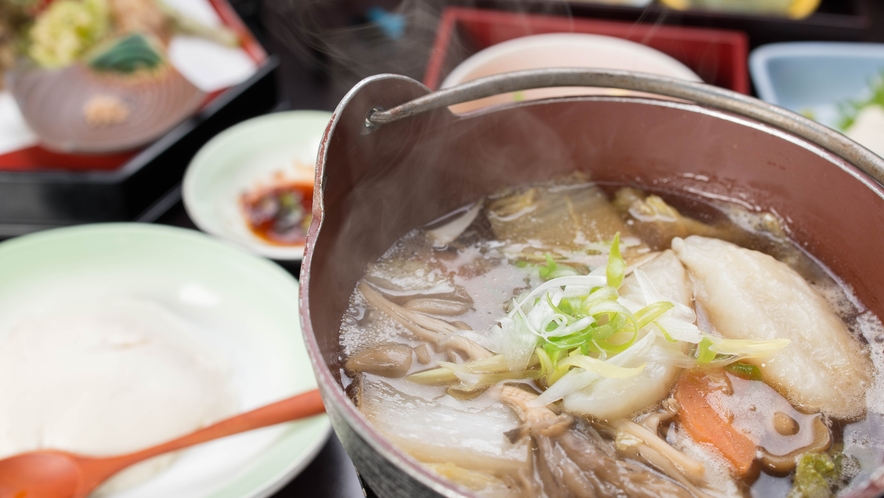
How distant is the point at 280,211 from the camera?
2.65m

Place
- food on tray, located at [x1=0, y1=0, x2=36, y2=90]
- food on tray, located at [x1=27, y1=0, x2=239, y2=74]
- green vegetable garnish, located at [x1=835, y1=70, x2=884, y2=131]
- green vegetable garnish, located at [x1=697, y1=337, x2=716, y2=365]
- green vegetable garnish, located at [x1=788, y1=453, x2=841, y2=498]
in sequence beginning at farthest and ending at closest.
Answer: food on tray, located at [x1=0, y1=0, x2=36, y2=90] → food on tray, located at [x1=27, y1=0, x2=239, y2=74] → green vegetable garnish, located at [x1=835, y1=70, x2=884, y2=131] → green vegetable garnish, located at [x1=697, y1=337, x2=716, y2=365] → green vegetable garnish, located at [x1=788, y1=453, x2=841, y2=498]

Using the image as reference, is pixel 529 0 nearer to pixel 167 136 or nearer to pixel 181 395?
pixel 167 136

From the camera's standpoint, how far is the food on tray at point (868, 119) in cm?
274

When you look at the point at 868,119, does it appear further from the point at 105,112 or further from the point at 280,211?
the point at 105,112

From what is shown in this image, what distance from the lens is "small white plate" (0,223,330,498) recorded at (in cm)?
188

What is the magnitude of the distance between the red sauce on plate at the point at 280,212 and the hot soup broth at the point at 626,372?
3.74 feet

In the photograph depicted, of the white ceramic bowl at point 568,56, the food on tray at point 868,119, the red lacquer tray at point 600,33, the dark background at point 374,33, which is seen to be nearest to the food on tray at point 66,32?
the dark background at point 374,33

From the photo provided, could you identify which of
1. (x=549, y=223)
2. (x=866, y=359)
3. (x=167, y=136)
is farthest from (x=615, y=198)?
(x=167, y=136)

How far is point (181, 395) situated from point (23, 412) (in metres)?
0.41

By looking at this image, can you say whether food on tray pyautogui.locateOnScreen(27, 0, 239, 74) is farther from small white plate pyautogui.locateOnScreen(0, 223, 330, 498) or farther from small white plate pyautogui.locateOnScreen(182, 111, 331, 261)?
small white plate pyautogui.locateOnScreen(0, 223, 330, 498)

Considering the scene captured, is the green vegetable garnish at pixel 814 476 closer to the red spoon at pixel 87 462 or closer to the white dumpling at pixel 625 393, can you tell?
the white dumpling at pixel 625 393

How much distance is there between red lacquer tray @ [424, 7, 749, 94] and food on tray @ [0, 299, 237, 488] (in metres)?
1.42

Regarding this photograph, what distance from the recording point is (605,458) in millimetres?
1107

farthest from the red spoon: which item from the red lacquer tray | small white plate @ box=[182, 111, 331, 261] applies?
the red lacquer tray
